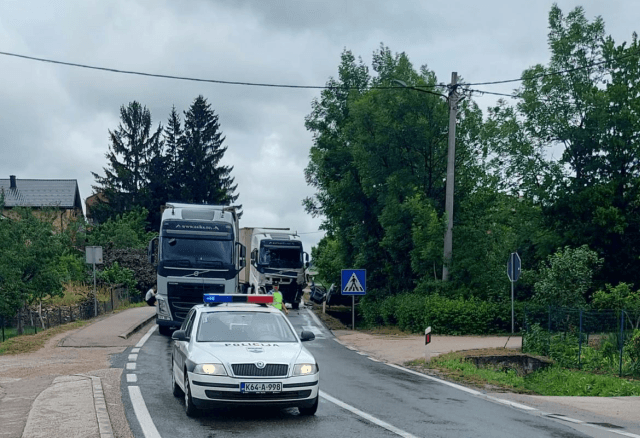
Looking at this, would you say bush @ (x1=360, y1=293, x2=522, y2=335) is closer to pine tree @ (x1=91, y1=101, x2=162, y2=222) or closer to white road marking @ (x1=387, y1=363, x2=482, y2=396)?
white road marking @ (x1=387, y1=363, x2=482, y2=396)

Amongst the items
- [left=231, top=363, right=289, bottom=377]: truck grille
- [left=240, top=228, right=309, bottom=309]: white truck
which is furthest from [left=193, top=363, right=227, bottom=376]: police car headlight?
[left=240, top=228, right=309, bottom=309]: white truck

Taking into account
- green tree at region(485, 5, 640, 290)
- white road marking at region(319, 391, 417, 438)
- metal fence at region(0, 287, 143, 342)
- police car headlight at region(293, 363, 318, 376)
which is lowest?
metal fence at region(0, 287, 143, 342)

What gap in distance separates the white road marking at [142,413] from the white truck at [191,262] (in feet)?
32.3

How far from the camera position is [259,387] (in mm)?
9828

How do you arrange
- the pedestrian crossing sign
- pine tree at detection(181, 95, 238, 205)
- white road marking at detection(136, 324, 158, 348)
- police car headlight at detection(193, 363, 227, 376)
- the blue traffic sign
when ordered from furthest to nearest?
pine tree at detection(181, 95, 238, 205)
the pedestrian crossing sign
the blue traffic sign
white road marking at detection(136, 324, 158, 348)
police car headlight at detection(193, 363, 227, 376)

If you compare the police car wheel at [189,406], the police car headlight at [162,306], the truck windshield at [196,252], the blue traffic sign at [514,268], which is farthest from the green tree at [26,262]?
the police car wheel at [189,406]

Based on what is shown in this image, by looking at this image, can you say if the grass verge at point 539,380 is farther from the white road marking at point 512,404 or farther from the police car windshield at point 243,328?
the police car windshield at point 243,328

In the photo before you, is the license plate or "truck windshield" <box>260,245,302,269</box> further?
"truck windshield" <box>260,245,302,269</box>

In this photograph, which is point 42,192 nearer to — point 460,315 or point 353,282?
point 353,282

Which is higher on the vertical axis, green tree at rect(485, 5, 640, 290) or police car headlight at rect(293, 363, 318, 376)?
green tree at rect(485, 5, 640, 290)

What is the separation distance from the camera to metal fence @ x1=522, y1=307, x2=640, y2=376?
712 inches

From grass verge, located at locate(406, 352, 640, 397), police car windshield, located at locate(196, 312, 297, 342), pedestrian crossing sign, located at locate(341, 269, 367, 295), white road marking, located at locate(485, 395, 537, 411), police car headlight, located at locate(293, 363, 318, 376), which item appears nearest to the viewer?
police car headlight, located at locate(293, 363, 318, 376)

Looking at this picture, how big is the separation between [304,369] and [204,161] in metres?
64.6

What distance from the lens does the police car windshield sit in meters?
11.2
